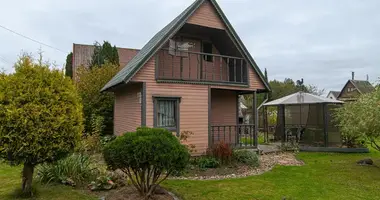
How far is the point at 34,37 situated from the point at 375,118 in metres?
22.3

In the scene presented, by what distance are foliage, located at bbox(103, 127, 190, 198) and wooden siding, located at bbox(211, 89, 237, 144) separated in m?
7.71

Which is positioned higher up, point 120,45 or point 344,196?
point 120,45

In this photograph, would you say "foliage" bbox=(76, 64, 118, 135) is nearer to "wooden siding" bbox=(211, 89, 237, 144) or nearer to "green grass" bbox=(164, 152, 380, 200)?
"wooden siding" bbox=(211, 89, 237, 144)

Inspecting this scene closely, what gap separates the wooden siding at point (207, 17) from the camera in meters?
10.5

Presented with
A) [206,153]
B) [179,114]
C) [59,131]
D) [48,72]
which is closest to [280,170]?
[206,153]

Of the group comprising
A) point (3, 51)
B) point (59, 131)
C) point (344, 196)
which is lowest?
point (344, 196)

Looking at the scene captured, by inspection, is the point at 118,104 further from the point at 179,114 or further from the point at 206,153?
the point at 206,153

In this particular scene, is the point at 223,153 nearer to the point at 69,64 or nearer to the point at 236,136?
the point at 236,136

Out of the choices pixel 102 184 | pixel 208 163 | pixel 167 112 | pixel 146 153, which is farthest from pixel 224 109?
pixel 146 153

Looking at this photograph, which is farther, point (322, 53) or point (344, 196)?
point (322, 53)

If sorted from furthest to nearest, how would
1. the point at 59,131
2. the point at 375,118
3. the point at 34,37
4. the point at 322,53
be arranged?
1. the point at 322,53
2. the point at 34,37
3. the point at 375,118
4. the point at 59,131

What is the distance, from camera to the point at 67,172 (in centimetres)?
656

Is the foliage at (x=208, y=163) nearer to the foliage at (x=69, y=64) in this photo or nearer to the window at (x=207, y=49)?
the window at (x=207, y=49)

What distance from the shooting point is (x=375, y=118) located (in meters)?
8.50
